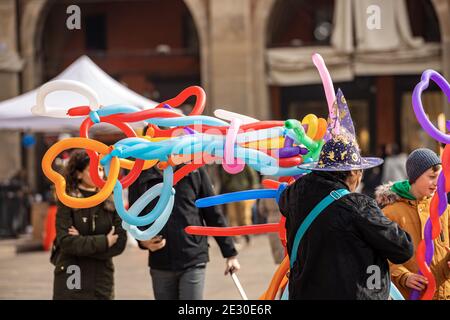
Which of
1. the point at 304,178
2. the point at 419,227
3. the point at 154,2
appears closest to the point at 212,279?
the point at 419,227

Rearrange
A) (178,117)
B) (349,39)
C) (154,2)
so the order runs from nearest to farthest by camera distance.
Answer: (178,117) → (349,39) → (154,2)

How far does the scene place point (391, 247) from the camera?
12.7 ft

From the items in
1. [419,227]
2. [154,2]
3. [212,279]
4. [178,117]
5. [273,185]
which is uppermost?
[154,2]

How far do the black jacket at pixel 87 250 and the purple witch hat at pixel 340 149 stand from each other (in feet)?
7.05

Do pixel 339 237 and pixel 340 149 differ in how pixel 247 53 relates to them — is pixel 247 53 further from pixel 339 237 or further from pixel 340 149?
pixel 339 237

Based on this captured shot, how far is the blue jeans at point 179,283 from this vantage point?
5.96 meters

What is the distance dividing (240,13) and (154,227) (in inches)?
519

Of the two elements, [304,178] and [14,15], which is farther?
[14,15]

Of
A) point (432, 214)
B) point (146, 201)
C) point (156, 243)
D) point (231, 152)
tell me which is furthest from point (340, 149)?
point (156, 243)

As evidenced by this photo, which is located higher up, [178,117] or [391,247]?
[178,117]

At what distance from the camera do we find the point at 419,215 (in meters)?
5.16

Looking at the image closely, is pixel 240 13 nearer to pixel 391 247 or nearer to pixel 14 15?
pixel 14 15

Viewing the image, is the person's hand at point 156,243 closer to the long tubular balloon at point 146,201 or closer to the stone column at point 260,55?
the long tubular balloon at point 146,201

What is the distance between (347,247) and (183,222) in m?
→ 2.28
